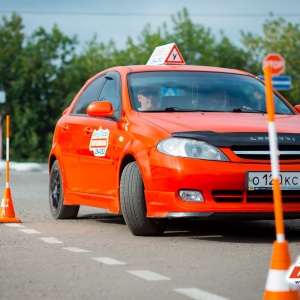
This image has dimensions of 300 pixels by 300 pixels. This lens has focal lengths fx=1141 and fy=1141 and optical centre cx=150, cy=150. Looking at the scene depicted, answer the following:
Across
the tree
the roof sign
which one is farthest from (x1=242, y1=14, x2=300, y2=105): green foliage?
the roof sign

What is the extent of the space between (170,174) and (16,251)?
5.19 ft

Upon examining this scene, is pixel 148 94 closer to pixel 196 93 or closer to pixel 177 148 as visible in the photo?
pixel 196 93

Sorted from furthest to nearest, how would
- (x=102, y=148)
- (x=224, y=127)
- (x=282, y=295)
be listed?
(x=102, y=148)
(x=224, y=127)
(x=282, y=295)

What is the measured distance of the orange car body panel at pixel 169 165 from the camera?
10.3 metres

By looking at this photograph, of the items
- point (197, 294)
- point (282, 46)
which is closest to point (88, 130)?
point (197, 294)

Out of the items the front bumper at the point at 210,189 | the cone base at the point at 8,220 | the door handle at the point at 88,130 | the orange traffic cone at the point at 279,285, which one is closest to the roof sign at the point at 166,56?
the door handle at the point at 88,130

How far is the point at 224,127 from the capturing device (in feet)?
34.7

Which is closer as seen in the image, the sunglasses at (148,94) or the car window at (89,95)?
the sunglasses at (148,94)

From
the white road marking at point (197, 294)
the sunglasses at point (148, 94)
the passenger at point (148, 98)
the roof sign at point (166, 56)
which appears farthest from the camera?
the roof sign at point (166, 56)

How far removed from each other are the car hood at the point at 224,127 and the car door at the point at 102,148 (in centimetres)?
59

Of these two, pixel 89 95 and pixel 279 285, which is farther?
pixel 89 95

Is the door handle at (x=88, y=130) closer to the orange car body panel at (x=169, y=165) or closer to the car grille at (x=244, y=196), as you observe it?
the orange car body panel at (x=169, y=165)

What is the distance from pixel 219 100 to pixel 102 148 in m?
1.31

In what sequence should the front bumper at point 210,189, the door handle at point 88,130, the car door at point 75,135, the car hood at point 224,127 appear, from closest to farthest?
the front bumper at point 210,189, the car hood at point 224,127, the door handle at point 88,130, the car door at point 75,135
